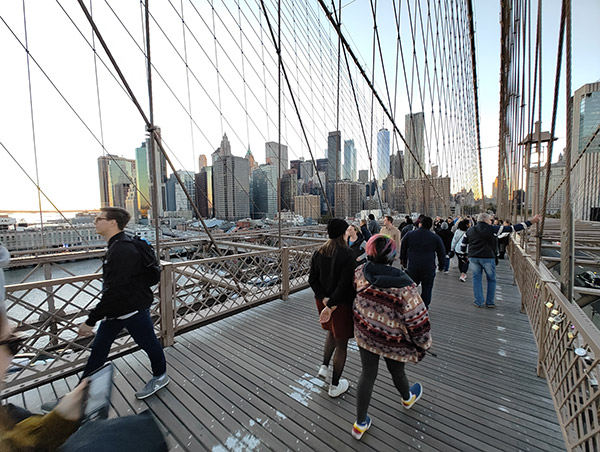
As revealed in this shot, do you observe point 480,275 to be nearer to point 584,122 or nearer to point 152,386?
point 152,386

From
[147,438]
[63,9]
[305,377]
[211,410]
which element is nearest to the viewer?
[147,438]

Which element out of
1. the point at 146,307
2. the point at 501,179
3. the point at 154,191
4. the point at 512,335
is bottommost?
the point at 512,335

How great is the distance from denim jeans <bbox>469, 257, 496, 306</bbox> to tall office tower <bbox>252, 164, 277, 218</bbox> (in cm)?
510

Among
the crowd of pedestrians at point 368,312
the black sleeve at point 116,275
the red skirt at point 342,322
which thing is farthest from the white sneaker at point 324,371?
the black sleeve at point 116,275

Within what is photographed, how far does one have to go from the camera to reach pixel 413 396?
6.37 feet

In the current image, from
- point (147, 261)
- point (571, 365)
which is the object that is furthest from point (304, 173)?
point (571, 365)

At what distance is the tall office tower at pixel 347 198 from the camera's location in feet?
28.8

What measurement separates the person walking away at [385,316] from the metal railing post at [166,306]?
1.94 meters

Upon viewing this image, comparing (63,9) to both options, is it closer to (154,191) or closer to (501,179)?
(154,191)

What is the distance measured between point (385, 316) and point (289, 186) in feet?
23.6

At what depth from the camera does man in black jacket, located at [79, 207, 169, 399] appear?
177 cm

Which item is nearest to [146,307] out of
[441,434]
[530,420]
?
[441,434]

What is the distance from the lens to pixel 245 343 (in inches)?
116

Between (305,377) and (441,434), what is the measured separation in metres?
1.00
